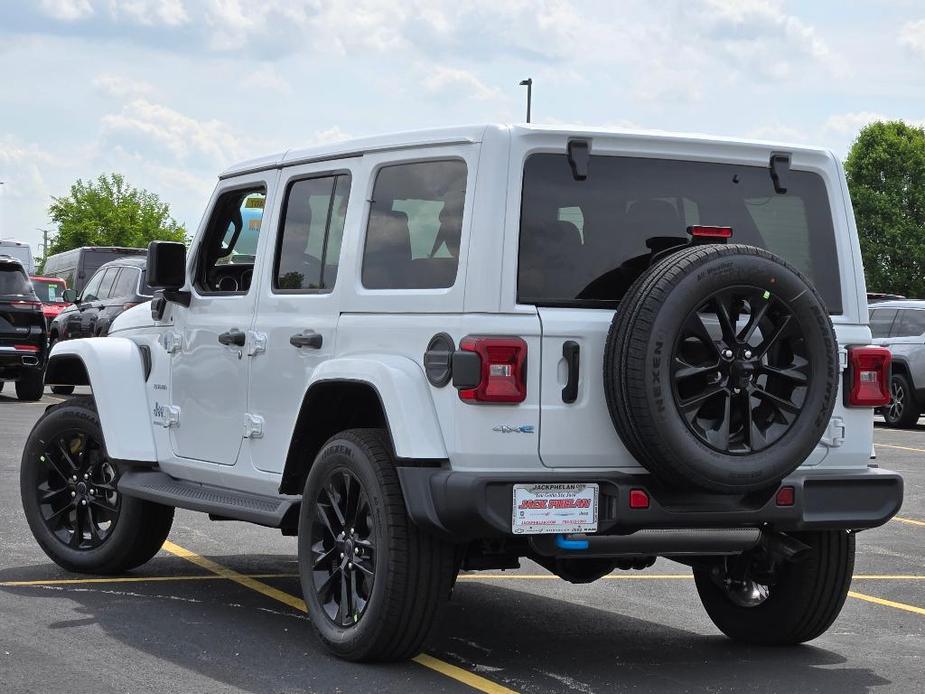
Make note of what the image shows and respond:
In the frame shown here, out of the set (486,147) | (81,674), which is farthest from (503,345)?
(81,674)

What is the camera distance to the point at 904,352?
861 inches

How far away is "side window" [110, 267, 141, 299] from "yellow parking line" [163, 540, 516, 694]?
12.6 metres

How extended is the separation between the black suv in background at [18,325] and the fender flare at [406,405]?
17.0m

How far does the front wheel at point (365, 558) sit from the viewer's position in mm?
5734

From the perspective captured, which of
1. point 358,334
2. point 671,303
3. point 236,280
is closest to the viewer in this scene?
point 671,303

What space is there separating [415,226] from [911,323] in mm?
17155

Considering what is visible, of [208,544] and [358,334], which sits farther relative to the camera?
[208,544]

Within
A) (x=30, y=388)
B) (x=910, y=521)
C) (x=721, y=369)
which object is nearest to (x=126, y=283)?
(x=30, y=388)

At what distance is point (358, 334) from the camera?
6.22m

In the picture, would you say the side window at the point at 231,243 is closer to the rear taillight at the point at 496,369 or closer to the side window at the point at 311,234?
the side window at the point at 311,234

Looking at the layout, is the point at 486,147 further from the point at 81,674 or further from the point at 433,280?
the point at 81,674

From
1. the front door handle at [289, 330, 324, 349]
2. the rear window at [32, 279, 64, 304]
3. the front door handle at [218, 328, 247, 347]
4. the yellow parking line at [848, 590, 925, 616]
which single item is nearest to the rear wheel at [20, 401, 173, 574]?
the front door handle at [218, 328, 247, 347]

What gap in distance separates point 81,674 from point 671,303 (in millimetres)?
2492

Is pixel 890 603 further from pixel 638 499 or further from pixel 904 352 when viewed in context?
pixel 904 352
